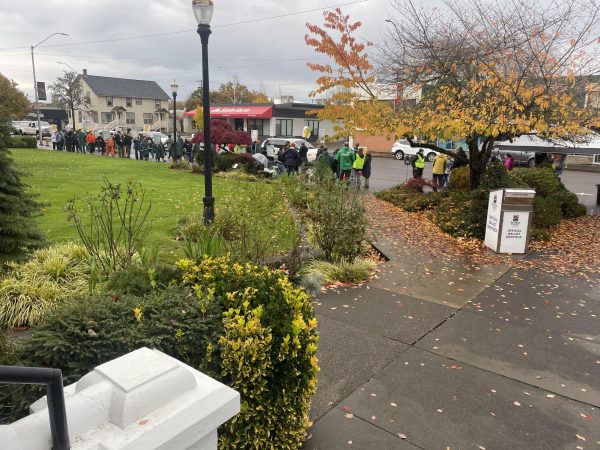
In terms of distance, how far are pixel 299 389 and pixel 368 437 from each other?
0.70 metres

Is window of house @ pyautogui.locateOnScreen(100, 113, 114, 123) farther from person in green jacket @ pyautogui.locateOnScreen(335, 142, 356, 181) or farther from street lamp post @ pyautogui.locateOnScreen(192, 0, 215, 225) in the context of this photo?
street lamp post @ pyautogui.locateOnScreen(192, 0, 215, 225)

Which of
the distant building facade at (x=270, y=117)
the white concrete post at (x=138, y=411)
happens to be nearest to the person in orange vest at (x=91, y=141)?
the distant building facade at (x=270, y=117)

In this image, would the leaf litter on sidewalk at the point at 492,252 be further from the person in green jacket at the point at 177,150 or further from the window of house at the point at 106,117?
the window of house at the point at 106,117

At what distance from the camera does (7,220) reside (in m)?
4.30

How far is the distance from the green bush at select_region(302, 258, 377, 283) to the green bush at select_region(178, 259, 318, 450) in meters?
3.27

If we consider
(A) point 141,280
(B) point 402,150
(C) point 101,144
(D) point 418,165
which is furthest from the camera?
(B) point 402,150

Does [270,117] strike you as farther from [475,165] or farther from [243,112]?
[475,165]

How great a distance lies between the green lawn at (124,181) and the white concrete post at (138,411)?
371 centimetres

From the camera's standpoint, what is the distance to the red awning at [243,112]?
49250 mm

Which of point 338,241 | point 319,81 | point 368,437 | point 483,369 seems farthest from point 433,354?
point 319,81

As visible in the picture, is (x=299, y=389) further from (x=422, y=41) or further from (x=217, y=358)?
(x=422, y=41)

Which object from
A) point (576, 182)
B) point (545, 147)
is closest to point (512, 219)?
point (545, 147)

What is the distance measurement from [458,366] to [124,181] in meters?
15.0

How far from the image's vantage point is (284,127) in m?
51.5
